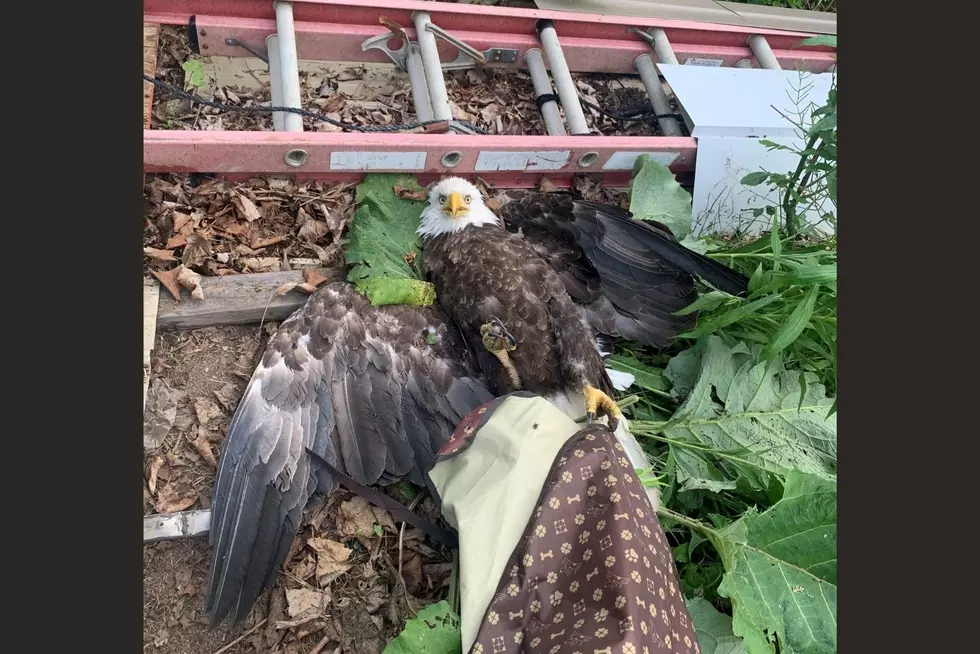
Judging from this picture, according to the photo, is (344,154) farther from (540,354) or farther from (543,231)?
(540,354)

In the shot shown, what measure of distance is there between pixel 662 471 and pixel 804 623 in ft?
2.01

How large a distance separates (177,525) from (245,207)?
1.15 m

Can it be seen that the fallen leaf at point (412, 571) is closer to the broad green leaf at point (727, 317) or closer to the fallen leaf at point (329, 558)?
the fallen leaf at point (329, 558)

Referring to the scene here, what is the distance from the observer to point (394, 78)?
10.1 feet

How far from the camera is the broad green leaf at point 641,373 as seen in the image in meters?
2.47

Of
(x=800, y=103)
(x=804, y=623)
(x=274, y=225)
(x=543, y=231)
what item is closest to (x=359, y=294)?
(x=274, y=225)

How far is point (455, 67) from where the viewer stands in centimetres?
307

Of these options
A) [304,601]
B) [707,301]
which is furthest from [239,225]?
[707,301]

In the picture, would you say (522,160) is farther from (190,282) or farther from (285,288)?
(190,282)

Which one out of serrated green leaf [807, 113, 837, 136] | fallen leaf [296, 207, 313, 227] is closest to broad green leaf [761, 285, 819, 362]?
serrated green leaf [807, 113, 837, 136]

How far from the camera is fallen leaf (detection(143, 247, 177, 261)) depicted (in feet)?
7.60

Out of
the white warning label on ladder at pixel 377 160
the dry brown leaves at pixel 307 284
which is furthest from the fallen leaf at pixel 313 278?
the white warning label on ladder at pixel 377 160

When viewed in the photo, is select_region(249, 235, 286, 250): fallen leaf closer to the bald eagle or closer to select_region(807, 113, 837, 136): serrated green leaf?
the bald eagle

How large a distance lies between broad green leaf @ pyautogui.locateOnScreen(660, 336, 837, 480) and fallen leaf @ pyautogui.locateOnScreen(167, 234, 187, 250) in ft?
5.79
